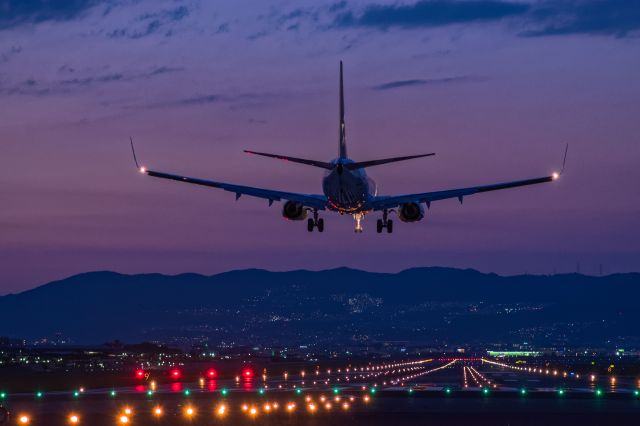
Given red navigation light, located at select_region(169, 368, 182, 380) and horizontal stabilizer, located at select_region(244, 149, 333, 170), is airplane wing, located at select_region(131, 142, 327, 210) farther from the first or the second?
red navigation light, located at select_region(169, 368, 182, 380)

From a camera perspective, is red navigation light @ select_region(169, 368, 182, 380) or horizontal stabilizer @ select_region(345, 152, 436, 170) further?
red navigation light @ select_region(169, 368, 182, 380)

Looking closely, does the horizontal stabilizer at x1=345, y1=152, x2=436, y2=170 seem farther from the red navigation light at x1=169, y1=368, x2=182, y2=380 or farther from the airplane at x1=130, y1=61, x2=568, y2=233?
the red navigation light at x1=169, y1=368, x2=182, y2=380

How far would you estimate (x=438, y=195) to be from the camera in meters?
82.4

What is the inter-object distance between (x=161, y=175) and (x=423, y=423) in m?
34.3

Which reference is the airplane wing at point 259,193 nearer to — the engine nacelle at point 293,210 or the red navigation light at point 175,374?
the engine nacelle at point 293,210

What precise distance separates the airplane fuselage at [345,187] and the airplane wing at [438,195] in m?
3.03

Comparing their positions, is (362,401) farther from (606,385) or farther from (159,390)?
(606,385)

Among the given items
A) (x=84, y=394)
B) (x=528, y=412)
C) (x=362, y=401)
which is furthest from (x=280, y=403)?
(x=84, y=394)

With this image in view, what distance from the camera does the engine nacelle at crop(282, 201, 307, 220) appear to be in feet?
264

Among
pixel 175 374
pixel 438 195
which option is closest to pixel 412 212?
pixel 438 195

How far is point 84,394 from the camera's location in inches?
3179

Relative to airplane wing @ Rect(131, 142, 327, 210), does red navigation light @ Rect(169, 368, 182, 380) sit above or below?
below

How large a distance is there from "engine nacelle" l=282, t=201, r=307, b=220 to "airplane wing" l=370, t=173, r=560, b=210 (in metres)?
4.97

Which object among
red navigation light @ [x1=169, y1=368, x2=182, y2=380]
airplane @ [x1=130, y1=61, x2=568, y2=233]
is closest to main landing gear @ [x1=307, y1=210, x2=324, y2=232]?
airplane @ [x1=130, y1=61, x2=568, y2=233]
